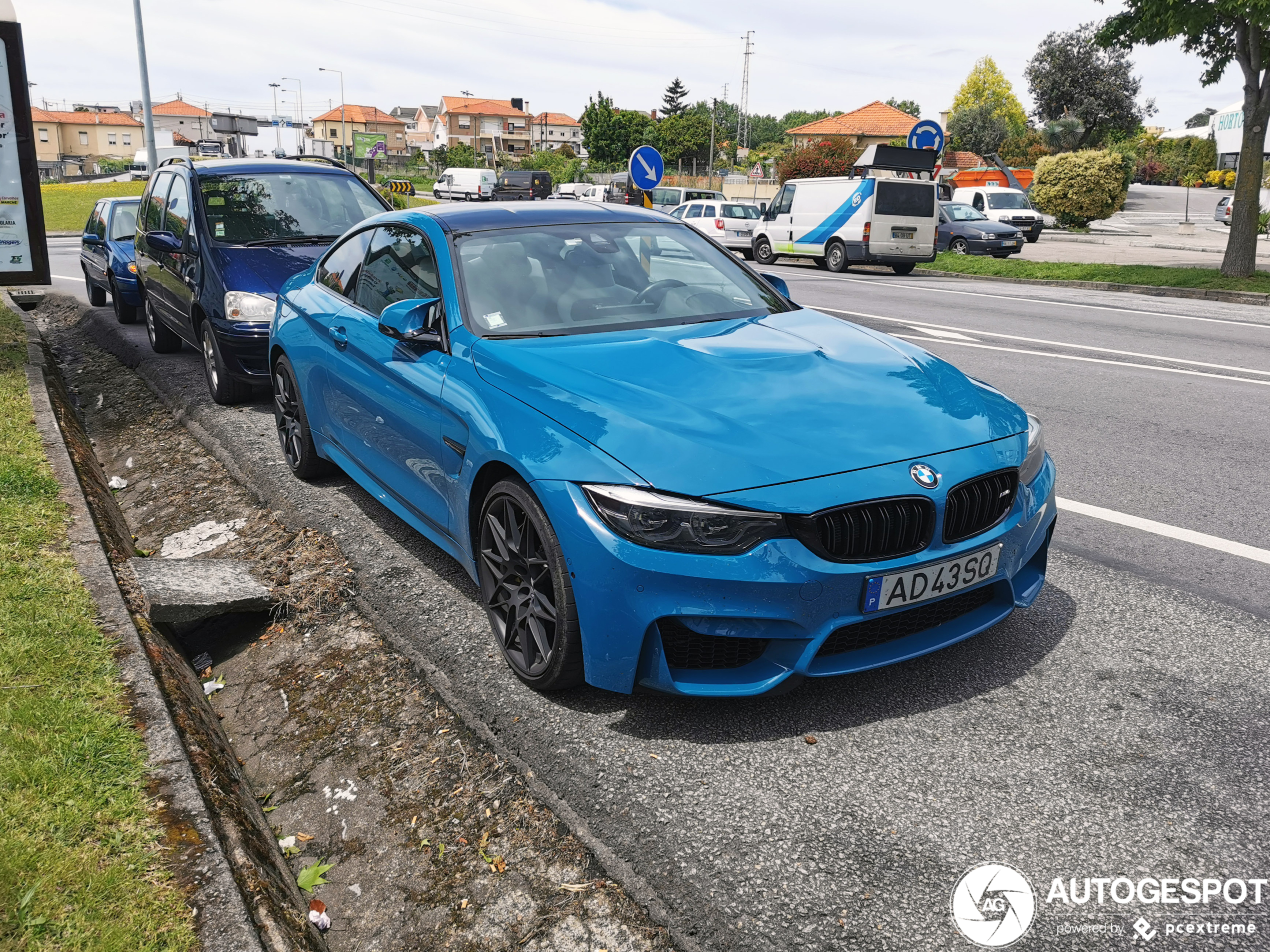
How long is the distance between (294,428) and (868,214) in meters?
18.6

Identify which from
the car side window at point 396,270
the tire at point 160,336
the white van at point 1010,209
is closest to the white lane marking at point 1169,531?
the car side window at point 396,270

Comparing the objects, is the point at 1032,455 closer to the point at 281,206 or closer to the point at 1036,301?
the point at 281,206

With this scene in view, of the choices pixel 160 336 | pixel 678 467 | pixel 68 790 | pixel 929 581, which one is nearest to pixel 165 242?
pixel 160 336

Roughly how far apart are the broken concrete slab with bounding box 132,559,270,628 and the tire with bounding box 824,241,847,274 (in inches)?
783

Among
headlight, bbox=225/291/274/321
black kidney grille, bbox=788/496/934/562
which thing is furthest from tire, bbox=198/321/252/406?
black kidney grille, bbox=788/496/934/562

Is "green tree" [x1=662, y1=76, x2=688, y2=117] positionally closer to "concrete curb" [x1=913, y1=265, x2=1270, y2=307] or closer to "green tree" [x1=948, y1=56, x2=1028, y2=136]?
"green tree" [x1=948, y1=56, x2=1028, y2=136]

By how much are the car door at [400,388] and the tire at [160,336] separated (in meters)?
5.98

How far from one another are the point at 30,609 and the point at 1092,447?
19.1ft

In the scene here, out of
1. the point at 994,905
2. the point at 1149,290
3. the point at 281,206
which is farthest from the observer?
the point at 1149,290

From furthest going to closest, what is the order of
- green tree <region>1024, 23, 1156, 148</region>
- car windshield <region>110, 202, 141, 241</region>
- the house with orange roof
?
the house with orange roof < green tree <region>1024, 23, 1156, 148</region> < car windshield <region>110, 202, 141, 241</region>

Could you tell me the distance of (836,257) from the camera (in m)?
23.3

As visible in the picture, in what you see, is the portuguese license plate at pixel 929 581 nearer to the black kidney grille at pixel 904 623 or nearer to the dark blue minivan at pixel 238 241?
the black kidney grille at pixel 904 623

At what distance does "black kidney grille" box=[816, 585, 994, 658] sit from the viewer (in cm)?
307

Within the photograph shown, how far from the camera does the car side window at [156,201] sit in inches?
371
